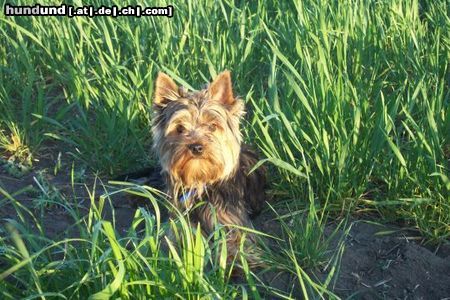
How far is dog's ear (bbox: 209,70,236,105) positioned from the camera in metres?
2.98

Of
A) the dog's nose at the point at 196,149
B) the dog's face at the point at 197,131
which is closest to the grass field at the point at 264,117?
the dog's face at the point at 197,131

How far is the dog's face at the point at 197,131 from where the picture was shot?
2.88m

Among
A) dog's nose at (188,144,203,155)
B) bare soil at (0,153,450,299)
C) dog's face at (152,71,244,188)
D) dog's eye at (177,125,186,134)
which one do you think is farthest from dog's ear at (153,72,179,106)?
bare soil at (0,153,450,299)

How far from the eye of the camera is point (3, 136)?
391 centimetres

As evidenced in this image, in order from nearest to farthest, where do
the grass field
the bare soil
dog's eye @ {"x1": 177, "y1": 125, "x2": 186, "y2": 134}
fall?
the grass field, the bare soil, dog's eye @ {"x1": 177, "y1": 125, "x2": 186, "y2": 134}

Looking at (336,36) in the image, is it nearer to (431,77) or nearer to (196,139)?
(431,77)

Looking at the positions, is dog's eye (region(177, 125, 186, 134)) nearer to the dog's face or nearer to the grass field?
the dog's face

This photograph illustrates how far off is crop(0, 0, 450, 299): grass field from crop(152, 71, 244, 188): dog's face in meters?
0.18

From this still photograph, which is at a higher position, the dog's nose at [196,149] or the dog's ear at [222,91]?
the dog's ear at [222,91]

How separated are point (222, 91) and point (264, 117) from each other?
0.27 metres

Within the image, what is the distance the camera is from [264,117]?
9.59 feet

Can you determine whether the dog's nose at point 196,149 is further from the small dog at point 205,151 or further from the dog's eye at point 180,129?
the dog's eye at point 180,129

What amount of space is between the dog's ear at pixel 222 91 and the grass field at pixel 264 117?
0.21m

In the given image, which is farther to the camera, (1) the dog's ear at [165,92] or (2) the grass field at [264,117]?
(1) the dog's ear at [165,92]
